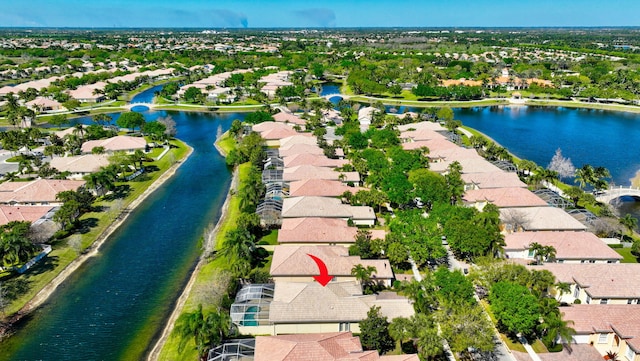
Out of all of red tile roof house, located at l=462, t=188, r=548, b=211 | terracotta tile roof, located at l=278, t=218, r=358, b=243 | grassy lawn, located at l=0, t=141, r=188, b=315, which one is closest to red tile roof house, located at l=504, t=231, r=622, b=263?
red tile roof house, located at l=462, t=188, r=548, b=211

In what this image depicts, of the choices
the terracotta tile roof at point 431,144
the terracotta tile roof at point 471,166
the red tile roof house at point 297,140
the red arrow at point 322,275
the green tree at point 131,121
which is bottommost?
the red arrow at point 322,275

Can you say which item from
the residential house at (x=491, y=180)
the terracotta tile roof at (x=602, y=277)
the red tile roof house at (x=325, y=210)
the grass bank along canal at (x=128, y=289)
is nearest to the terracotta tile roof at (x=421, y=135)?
the residential house at (x=491, y=180)

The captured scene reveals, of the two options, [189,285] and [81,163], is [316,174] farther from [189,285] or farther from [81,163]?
[81,163]

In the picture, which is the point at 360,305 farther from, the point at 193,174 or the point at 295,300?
the point at 193,174

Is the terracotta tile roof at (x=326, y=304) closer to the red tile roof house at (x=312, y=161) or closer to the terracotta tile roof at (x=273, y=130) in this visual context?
the red tile roof house at (x=312, y=161)

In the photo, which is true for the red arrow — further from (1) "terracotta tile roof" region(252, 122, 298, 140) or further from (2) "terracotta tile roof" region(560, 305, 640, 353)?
(1) "terracotta tile roof" region(252, 122, 298, 140)

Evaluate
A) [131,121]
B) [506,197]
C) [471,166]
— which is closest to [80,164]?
[131,121]
